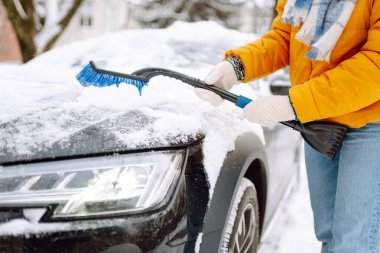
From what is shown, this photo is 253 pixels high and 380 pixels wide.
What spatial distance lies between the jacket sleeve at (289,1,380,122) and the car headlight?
542 mm

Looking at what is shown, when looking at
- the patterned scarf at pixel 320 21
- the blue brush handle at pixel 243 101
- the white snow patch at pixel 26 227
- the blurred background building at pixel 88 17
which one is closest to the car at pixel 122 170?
the white snow patch at pixel 26 227

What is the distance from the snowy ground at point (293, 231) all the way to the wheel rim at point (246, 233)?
77 centimetres

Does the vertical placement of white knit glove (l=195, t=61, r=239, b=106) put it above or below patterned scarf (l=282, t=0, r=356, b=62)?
below

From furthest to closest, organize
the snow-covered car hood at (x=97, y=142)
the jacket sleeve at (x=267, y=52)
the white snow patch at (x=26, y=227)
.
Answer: the jacket sleeve at (x=267, y=52), the snow-covered car hood at (x=97, y=142), the white snow patch at (x=26, y=227)

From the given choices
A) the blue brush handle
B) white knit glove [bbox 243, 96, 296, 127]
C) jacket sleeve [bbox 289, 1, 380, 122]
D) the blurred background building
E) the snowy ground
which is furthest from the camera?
the blurred background building

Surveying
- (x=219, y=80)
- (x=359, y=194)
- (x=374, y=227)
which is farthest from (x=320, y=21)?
(x=374, y=227)

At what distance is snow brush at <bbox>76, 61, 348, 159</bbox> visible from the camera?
5.13 ft

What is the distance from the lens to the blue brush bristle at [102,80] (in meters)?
1.70

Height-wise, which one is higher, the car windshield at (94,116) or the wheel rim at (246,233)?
the car windshield at (94,116)

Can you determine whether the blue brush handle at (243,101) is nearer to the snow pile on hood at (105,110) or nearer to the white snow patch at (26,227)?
the snow pile on hood at (105,110)

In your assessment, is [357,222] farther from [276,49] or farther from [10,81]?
[10,81]

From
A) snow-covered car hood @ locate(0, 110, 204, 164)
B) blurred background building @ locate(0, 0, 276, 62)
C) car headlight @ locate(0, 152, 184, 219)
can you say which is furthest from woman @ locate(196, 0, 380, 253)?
blurred background building @ locate(0, 0, 276, 62)

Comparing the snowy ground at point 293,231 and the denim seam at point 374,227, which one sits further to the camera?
the snowy ground at point 293,231

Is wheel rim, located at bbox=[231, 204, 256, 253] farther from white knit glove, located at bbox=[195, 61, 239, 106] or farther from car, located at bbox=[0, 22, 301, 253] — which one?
white knit glove, located at bbox=[195, 61, 239, 106]
